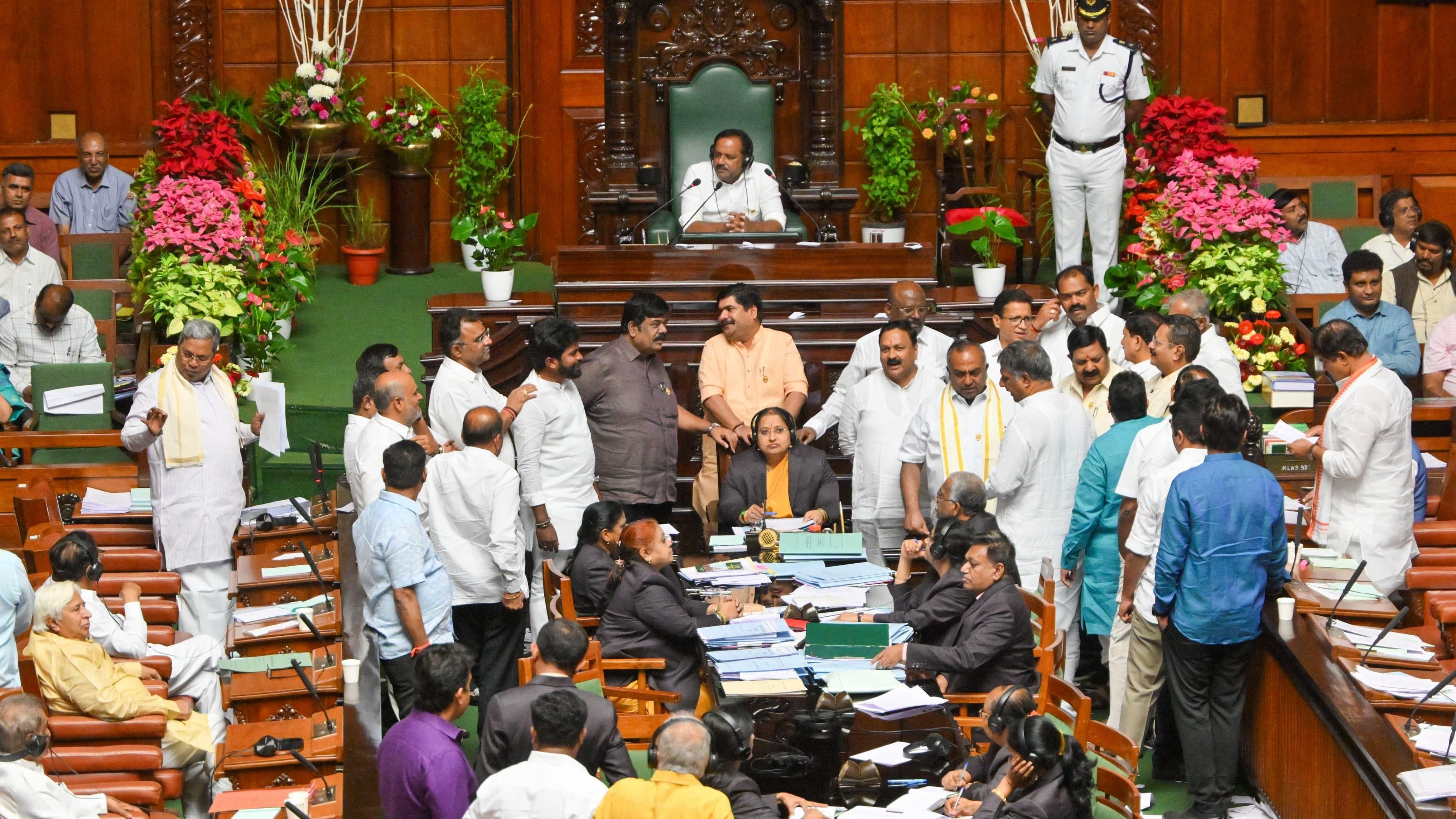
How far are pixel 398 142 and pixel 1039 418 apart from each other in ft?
18.8

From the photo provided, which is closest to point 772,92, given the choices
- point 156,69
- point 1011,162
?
point 1011,162

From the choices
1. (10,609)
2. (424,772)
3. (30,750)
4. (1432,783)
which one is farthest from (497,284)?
(1432,783)

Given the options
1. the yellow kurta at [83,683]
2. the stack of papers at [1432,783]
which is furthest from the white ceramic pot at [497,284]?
the stack of papers at [1432,783]

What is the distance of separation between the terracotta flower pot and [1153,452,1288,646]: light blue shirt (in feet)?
21.4

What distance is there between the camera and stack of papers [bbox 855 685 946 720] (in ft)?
15.7

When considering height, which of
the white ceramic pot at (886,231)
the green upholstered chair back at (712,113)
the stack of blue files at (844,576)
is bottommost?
the stack of blue files at (844,576)

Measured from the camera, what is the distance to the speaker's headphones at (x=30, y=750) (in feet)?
14.9

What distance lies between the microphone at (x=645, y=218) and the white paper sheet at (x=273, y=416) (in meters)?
2.76

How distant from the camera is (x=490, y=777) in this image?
13.3 ft

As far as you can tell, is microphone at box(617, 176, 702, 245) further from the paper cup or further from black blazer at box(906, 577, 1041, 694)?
the paper cup

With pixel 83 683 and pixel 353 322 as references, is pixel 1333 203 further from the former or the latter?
pixel 83 683

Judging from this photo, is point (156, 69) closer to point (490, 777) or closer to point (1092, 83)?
point (1092, 83)

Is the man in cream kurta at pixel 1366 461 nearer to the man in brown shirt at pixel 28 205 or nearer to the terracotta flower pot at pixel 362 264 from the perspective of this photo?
the terracotta flower pot at pixel 362 264

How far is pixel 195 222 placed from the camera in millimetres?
8609
